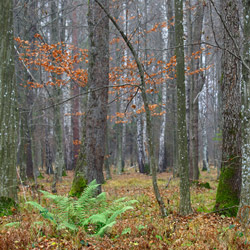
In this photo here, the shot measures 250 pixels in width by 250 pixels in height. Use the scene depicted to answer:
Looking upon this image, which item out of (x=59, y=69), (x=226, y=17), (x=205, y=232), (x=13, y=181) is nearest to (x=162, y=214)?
→ (x=205, y=232)

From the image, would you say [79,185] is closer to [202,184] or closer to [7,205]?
[7,205]

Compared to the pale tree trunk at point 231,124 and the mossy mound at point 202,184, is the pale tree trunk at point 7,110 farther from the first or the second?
the mossy mound at point 202,184

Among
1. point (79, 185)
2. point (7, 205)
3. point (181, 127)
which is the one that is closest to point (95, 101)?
point (79, 185)

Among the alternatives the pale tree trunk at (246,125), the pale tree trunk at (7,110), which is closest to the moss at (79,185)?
the pale tree trunk at (7,110)

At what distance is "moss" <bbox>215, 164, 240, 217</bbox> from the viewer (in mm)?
5970

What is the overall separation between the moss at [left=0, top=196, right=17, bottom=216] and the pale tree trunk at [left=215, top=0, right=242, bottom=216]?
462 cm

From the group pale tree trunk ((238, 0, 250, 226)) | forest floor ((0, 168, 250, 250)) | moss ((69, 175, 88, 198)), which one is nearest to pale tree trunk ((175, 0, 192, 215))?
forest floor ((0, 168, 250, 250))

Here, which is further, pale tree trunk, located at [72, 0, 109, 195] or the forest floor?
pale tree trunk, located at [72, 0, 109, 195]

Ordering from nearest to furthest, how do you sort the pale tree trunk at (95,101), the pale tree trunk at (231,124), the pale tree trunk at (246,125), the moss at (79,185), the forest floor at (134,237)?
the forest floor at (134,237) < the pale tree trunk at (246,125) < the pale tree trunk at (231,124) < the moss at (79,185) < the pale tree trunk at (95,101)

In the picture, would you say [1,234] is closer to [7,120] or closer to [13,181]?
[13,181]

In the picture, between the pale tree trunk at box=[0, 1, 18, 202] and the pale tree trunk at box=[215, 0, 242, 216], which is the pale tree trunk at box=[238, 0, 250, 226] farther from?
the pale tree trunk at box=[0, 1, 18, 202]

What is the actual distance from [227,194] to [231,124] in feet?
5.40

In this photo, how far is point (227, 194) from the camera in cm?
608

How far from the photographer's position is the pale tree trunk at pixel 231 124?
6.02 m
